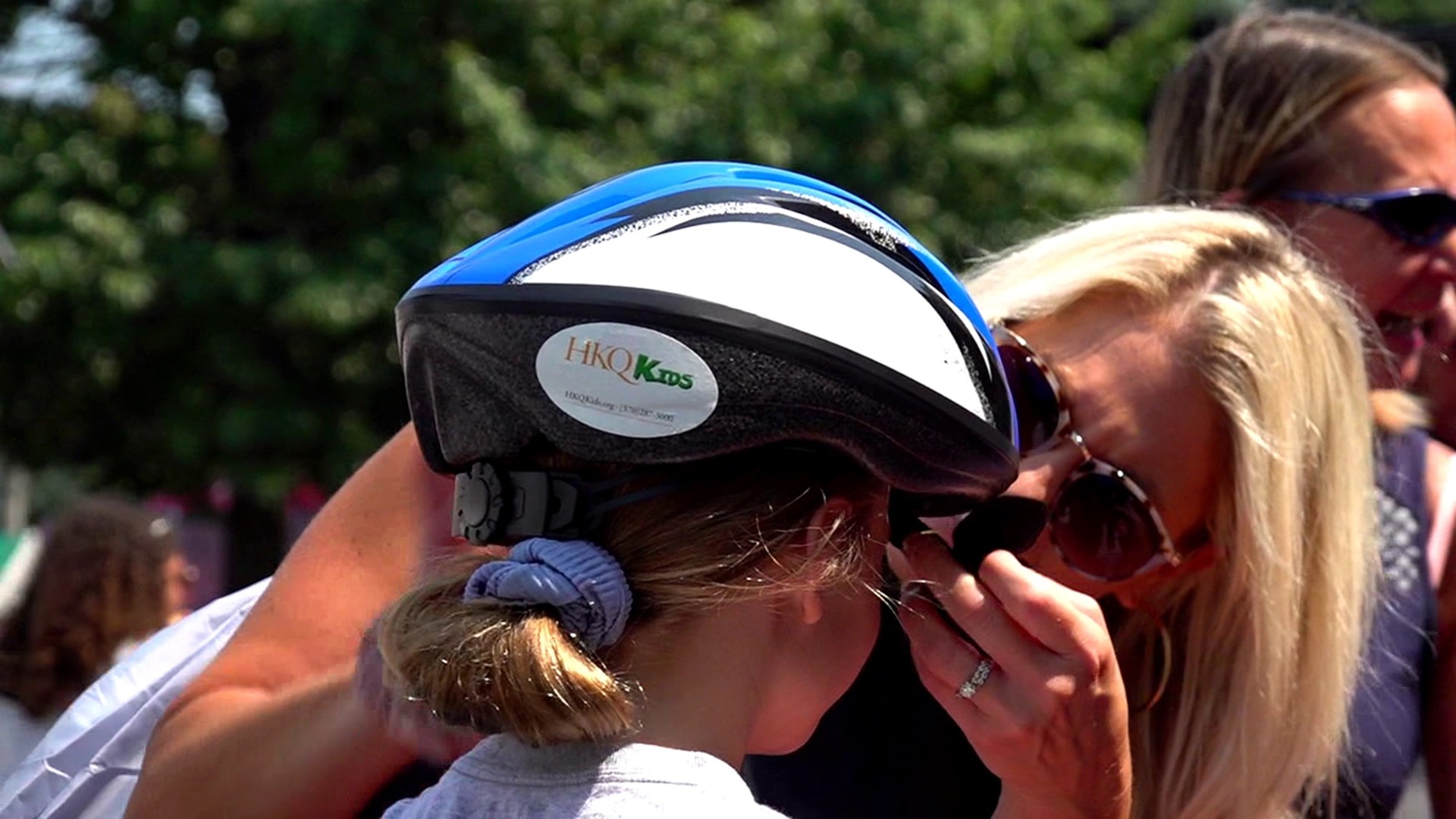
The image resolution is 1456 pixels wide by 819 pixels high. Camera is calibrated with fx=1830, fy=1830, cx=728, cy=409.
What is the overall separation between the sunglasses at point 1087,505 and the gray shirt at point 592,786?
0.87 m

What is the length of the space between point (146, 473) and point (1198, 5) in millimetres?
8689

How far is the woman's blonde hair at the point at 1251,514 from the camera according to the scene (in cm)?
218

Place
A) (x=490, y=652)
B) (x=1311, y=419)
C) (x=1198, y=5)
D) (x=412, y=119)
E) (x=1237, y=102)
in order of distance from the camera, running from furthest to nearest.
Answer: (x=1198, y=5), (x=412, y=119), (x=1237, y=102), (x=1311, y=419), (x=490, y=652)

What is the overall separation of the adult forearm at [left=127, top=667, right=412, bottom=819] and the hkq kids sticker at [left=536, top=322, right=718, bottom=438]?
0.46 meters

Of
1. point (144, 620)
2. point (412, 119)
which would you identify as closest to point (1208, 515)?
point (144, 620)

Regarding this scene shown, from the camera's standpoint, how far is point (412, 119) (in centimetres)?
1139

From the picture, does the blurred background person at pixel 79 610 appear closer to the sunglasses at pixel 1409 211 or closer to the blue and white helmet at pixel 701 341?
the sunglasses at pixel 1409 211

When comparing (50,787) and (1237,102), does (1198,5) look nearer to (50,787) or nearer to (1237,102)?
(1237,102)

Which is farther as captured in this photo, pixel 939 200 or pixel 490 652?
pixel 939 200

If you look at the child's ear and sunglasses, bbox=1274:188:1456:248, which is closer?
the child's ear

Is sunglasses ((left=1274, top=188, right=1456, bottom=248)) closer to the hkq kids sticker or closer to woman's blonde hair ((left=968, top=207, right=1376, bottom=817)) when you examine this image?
woman's blonde hair ((left=968, top=207, right=1376, bottom=817))

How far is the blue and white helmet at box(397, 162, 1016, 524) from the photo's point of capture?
4.48ft

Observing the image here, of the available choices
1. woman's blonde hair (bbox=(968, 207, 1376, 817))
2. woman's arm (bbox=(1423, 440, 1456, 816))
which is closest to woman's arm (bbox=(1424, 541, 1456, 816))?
woman's arm (bbox=(1423, 440, 1456, 816))

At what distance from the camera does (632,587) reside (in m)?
1.40
